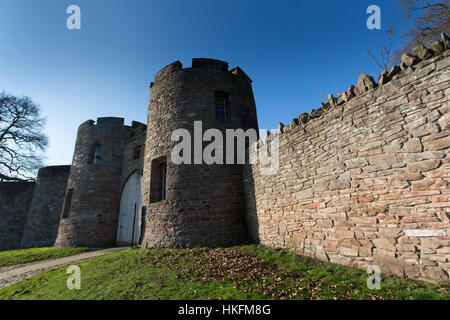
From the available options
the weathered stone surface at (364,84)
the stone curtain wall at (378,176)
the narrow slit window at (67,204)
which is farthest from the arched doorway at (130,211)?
the weathered stone surface at (364,84)

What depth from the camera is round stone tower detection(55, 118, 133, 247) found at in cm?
1177

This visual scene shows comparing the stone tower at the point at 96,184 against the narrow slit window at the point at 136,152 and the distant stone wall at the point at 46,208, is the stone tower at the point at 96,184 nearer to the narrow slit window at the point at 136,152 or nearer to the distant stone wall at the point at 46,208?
the narrow slit window at the point at 136,152

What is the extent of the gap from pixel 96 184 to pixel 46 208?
5.97m

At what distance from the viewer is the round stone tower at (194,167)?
752 cm

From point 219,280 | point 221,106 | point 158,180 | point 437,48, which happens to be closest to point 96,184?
point 158,180

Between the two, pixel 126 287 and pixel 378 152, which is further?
pixel 126 287

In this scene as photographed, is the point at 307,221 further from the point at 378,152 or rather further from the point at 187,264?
the point at 187,264

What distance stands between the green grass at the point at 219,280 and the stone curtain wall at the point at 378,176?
423mm

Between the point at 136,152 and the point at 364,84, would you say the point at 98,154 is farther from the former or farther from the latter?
the point at 364,84

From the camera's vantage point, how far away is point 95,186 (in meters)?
12.6
